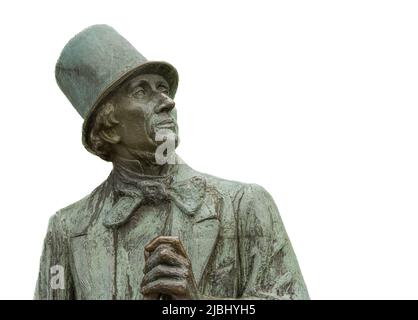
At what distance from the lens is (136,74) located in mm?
18484

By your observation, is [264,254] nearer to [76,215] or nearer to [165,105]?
[165,105]

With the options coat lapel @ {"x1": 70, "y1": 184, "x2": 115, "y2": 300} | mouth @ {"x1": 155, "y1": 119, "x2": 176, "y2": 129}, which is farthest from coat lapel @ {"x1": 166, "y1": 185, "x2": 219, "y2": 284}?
mouth @ {"x1": 155, "y1": 119, "x2": 176, "y2": 129}

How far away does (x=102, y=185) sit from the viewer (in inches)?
741

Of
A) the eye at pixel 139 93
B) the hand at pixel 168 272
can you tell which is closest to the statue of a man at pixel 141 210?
the eye at pixel 139 93

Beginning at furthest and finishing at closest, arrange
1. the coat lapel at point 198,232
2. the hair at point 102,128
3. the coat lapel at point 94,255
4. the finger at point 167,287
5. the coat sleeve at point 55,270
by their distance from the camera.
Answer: the coat sleeve at point 55,270
the hair at point 102,128
the coat lapel at point 94,255
the coat lapel at point 198,232
the finger at point 167,287

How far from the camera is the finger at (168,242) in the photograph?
1783 centimetres

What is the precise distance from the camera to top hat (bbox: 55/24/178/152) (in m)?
18.4

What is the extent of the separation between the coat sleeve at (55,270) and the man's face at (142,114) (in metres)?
0.85

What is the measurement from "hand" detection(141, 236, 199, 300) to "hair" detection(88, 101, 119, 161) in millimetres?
1060

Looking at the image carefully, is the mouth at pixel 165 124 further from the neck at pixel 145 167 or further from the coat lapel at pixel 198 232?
the coat lapel at pixel 198 232

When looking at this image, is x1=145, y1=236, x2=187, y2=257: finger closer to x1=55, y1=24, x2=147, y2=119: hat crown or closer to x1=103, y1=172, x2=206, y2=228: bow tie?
x1=103, y1=172, x2=206, y2=228: bow tie
